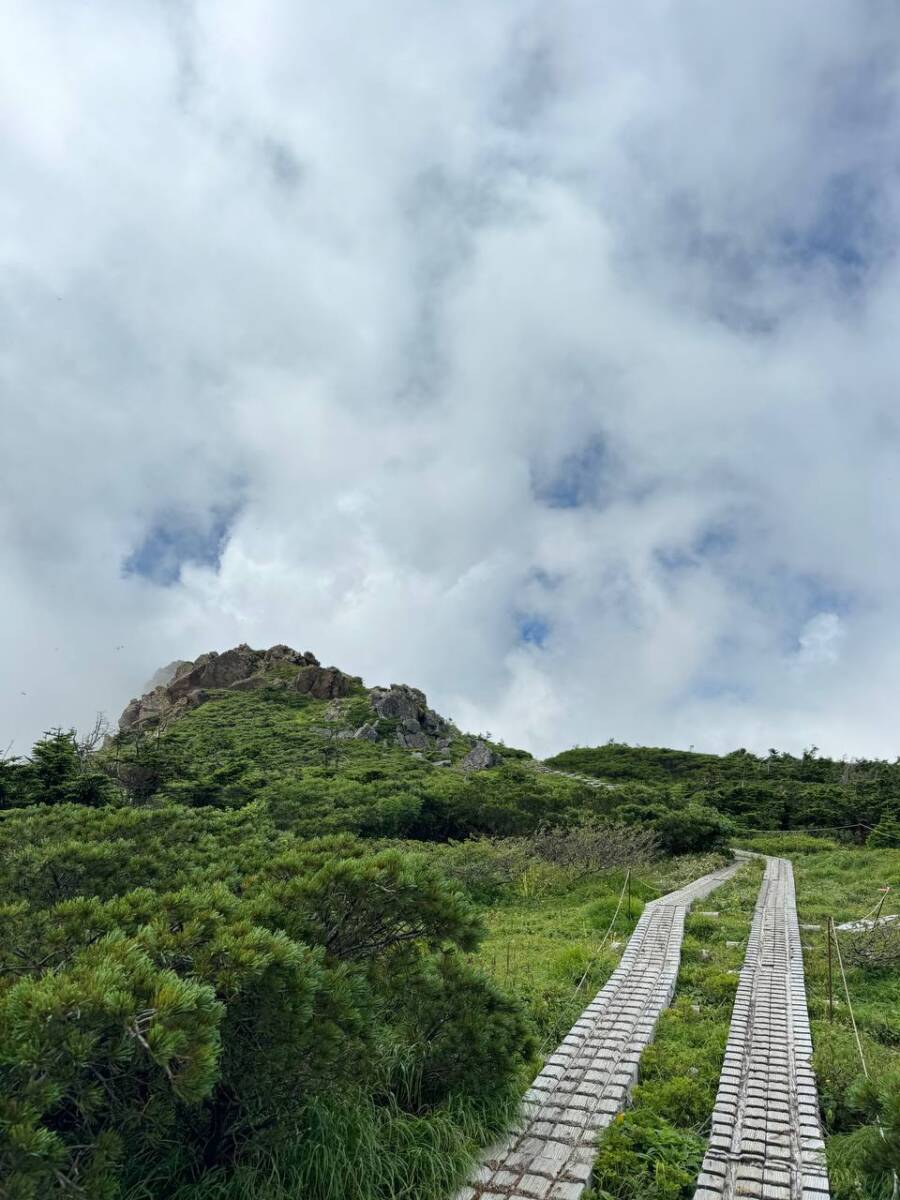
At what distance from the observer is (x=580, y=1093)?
5.59m

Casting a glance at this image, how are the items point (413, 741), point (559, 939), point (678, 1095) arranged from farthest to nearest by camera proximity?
point (413, 741), point (559, 939), point (678, 1095)

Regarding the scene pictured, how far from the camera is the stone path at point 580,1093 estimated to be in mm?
4395

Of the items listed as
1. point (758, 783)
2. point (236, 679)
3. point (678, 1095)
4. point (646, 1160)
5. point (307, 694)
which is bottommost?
point (646, 1160)

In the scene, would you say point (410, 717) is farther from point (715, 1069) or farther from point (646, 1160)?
point (646, 1160)

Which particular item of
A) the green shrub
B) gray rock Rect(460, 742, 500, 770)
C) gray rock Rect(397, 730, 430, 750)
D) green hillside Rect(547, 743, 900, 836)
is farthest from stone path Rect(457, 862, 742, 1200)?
gray rock Rect(397, 730, 430, 750)

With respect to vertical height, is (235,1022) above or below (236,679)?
below

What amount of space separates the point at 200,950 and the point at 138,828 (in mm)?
4916

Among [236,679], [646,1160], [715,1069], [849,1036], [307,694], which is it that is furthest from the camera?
[236,679]

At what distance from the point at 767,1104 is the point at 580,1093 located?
139 cm

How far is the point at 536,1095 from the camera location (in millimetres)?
5457

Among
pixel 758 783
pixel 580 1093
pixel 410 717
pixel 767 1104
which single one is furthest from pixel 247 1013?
pixel 410 717

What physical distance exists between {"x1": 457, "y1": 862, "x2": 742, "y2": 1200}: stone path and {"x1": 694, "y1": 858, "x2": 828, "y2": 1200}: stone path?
734mm

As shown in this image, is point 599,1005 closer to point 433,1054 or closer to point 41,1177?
point 433,1054

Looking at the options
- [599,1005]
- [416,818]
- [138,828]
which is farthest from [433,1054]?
[416,818]
